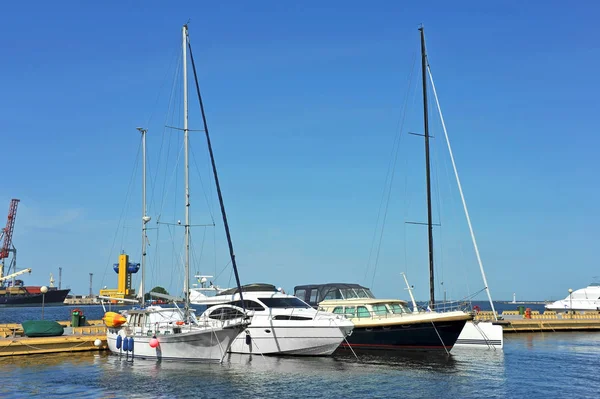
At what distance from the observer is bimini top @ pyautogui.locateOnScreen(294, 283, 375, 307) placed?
3541cm

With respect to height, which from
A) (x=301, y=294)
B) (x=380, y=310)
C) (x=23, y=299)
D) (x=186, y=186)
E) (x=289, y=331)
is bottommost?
(x=23, y=299)

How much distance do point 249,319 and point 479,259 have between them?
13853 millimetres

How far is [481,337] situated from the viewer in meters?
32.7

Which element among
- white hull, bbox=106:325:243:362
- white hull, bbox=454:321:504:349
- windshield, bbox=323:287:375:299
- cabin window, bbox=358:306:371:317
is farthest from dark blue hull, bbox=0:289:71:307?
white hull, bbox=454:321:504:349

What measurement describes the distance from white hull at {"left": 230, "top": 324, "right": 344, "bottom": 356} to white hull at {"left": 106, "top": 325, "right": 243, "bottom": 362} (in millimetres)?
2627

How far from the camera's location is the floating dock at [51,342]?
3016cm

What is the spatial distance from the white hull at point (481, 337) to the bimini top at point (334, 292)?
5.73m

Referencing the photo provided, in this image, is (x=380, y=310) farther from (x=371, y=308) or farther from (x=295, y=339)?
(x=295, y=339)

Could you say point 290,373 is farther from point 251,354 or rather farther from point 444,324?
point 444,324

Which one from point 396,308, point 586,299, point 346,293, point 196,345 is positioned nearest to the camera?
point 196,345

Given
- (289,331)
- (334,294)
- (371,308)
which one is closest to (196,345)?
(289,331)

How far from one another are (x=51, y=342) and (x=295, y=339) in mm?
12576

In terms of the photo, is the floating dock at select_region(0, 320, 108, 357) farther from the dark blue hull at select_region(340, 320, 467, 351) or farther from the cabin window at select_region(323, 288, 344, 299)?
the dark blue hull at select_region(340, 320, 467, 351)

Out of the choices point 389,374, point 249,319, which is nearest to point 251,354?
point 249,319
